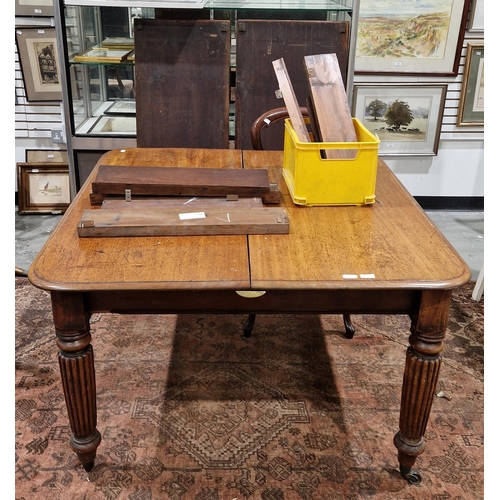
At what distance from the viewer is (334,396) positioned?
87.7 inches

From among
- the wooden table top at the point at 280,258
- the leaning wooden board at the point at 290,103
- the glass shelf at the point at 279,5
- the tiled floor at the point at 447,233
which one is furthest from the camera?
the tiled floor at the point at 447,233

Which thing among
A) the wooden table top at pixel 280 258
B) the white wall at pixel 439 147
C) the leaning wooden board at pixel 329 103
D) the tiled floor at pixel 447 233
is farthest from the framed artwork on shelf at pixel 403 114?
the wooden table top at pixel 280 258

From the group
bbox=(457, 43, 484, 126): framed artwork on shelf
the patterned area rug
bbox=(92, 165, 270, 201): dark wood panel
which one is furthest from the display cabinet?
bbox=(92, 165, 270, 201): dark wood panel

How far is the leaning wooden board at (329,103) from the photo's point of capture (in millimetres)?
1950

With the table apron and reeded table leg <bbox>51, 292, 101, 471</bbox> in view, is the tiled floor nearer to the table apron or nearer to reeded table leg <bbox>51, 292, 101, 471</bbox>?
reeded table leg <bbox>51, 292, 101, 471</bbox>

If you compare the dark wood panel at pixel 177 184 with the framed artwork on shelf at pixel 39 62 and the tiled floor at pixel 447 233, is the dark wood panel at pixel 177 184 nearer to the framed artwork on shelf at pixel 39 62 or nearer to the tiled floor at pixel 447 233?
the tiled floor at pixel 447 233

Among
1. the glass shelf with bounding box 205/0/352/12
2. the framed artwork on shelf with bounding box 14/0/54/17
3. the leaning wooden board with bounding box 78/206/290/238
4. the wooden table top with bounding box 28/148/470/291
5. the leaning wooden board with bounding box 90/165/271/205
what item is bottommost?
the wooden table top with bounding box 28/148/470/291

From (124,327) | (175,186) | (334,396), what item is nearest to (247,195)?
(175,186)

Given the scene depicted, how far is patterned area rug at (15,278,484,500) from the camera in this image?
1.83 m

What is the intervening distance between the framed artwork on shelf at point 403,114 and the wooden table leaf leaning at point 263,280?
2.07 metres

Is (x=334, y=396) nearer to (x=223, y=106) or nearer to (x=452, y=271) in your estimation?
(x=452, y=271)

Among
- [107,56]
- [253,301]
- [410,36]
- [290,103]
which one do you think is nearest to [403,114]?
[410,36]

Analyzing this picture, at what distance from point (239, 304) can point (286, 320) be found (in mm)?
1207

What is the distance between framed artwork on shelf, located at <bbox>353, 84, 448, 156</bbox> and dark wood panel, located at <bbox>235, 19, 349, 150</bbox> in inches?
29.0
